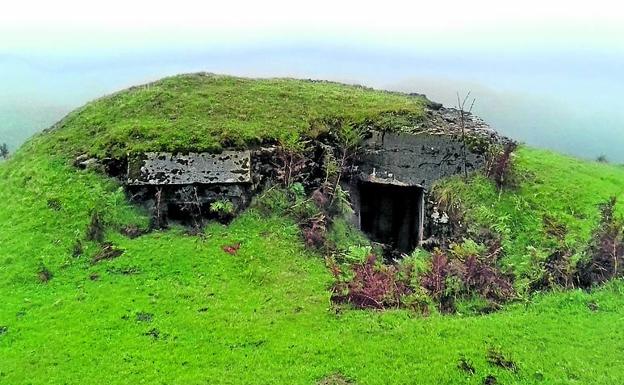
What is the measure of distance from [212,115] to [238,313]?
12.7 meters

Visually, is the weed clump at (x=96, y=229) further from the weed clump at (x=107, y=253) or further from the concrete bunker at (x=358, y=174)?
the concrete bunker at (x=358, y=174)

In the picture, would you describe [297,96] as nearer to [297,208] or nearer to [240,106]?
[240,106]

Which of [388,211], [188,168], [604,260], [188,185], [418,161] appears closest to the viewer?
[604,260]

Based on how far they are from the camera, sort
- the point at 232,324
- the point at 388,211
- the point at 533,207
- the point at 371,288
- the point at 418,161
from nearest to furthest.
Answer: the point at 232,324 < the point at 371,288 < the point at 533,207 < the point at 418,161 < the point at 388,211

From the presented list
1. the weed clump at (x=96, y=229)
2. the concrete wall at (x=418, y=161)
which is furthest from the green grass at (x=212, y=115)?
the weed clump at (x=96, y=229)

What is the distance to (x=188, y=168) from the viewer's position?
23.1 metres

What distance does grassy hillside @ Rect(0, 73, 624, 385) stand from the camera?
540 inches

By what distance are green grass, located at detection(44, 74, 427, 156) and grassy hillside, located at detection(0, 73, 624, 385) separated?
1.99 feet

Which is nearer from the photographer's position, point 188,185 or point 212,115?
point 188,185

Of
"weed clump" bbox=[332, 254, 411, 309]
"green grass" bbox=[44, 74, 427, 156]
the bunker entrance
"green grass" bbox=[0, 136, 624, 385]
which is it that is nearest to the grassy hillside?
"green grass" bbox=[0, 136, 624, 385]

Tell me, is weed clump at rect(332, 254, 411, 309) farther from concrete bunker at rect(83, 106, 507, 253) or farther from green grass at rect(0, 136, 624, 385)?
concrete bunker at rect(83, 106, 507, 253)

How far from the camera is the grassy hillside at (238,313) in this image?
13727 mm

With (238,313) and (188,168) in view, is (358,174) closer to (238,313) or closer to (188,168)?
(188,168)

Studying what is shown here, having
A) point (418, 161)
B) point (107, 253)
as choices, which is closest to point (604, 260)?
point (418, 161)
